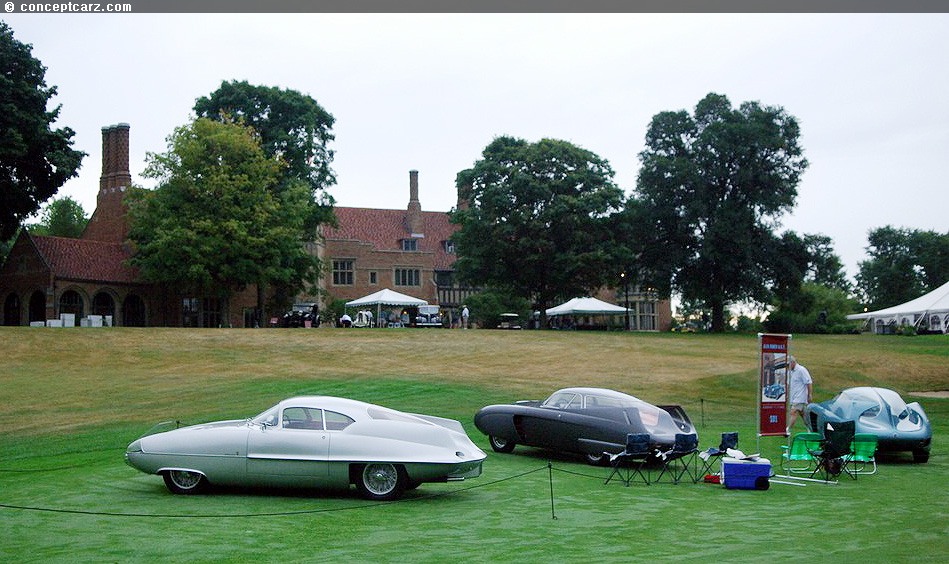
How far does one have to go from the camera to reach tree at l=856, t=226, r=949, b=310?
3890 inches

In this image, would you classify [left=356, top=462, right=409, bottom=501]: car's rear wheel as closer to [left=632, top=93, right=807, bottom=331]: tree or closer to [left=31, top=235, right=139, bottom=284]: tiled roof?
[left=31, top=235, right=139, bottom=284]: tiled roof

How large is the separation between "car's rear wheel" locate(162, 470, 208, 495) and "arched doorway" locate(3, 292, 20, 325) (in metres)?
46.8

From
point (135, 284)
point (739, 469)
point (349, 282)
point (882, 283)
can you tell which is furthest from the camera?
point (882, 283)

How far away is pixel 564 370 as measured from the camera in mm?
36812

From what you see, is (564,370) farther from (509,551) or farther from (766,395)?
(509,551)

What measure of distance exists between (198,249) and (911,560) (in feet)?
152

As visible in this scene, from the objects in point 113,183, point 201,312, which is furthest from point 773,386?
point 113,183

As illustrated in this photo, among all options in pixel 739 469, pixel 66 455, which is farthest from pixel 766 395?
pixel 66 455

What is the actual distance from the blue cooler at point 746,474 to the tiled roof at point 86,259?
156 feet

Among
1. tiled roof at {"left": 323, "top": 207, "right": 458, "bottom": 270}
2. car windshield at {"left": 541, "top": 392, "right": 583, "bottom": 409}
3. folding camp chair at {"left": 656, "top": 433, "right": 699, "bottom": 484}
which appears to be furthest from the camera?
tiled roof at {"left": 323, "top": 207, "right": 458, "bottom": 270}

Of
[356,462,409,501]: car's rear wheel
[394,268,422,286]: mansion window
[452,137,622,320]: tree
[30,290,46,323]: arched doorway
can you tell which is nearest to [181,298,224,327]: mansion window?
[30,290,46,323]: arched doorway

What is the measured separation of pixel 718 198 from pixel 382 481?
52368 millimetres

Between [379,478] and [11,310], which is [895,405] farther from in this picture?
[11,310]

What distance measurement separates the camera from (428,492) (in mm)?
14367
